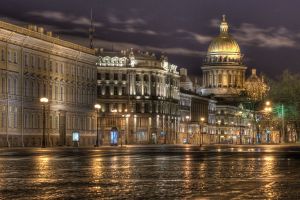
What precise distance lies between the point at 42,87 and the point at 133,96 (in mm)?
71996

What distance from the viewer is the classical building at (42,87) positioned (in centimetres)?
10350

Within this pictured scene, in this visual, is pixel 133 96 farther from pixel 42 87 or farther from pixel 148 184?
pixel 148 184

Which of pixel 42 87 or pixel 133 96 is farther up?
pixel 133 96

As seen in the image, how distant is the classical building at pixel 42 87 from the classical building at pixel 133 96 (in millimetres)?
43166

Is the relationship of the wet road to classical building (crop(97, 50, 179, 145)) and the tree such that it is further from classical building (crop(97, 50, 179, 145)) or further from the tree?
classical building (crop(97, 50, 179, 145))

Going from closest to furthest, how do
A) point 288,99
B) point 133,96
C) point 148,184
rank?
point 148,184, point 288,99, point 133,96

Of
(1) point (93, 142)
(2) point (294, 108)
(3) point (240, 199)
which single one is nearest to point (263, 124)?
(2) point (294, 108)

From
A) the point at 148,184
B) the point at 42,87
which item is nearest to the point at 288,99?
the point at 42,87

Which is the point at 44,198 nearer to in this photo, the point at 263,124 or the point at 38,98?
the point at 38,98

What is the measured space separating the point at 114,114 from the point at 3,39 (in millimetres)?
81724

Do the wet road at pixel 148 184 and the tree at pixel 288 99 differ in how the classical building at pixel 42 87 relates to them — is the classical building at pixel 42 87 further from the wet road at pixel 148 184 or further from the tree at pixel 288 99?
the wet road at pixel 148 184

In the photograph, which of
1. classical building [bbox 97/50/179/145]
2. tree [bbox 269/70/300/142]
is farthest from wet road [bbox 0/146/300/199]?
classical building [bbox 97/50/179/145]

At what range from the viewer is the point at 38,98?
113562 mm

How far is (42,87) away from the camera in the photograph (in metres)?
115
